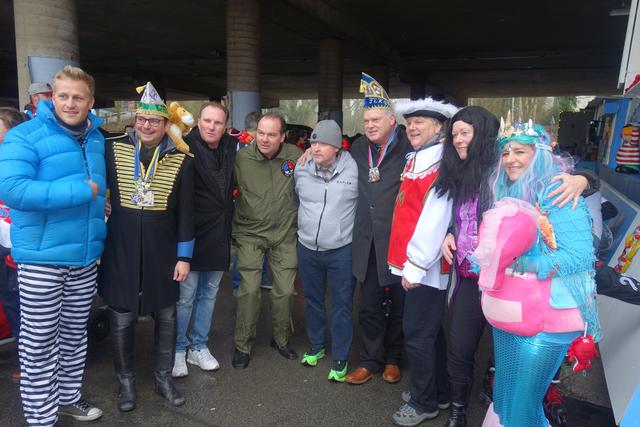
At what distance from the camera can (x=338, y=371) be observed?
362cm

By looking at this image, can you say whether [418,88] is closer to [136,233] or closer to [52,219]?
[136,233]

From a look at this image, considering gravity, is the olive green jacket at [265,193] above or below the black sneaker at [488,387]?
above

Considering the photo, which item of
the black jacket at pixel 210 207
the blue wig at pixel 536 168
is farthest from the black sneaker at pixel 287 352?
the blue wig at pixel 536 168

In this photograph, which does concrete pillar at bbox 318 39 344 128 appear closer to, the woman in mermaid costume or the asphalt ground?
the asphalt ground

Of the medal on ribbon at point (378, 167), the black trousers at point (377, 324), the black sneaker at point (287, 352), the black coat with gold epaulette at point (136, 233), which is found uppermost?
the medal on ribbon at point (378, 167)

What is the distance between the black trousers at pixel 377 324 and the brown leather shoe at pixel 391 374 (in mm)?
45

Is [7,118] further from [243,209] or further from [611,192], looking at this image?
[611,192]

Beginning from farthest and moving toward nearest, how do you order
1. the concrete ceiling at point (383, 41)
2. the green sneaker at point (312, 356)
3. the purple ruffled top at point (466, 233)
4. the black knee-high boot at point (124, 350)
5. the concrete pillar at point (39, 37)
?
the concrete ceiling at point (383, 41) → the concrete pillar at point (39, 37) → the green sneaker at point (312, 356) → the black knee-high boot at point (124, 350) → the purple ruffled top at point (466, 233)

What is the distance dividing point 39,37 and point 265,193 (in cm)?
535

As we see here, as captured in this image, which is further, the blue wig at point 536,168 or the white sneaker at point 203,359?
the white sneaker at point 203,359

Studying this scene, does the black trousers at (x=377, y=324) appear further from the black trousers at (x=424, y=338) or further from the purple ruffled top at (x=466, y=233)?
the purple ruffled top at (x=466, y=233)

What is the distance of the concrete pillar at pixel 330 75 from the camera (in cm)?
1563

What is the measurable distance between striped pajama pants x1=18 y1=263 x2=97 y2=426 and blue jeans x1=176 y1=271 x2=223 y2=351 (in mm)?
734

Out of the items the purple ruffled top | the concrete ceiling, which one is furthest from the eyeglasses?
the concrete ceiling
